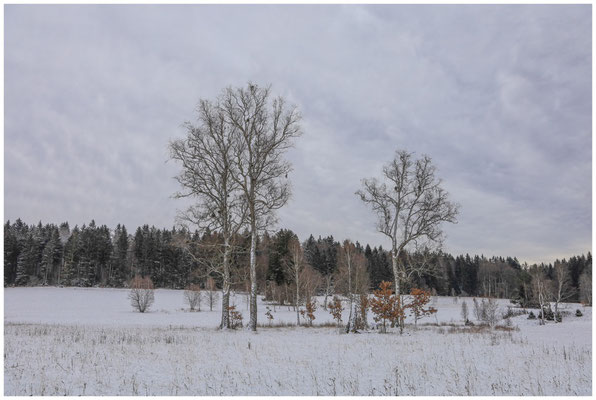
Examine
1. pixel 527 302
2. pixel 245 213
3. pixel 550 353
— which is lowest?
pixel 527 302

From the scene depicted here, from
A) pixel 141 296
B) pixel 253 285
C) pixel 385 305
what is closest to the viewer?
pixel 253 285

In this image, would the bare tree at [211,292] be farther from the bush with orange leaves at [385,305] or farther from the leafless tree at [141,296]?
the bush with orange leaves at [385,305]

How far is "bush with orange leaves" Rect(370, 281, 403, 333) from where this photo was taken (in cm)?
1788

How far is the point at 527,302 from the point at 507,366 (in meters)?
67.5

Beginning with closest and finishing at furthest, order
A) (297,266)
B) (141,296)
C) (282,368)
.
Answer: (282,368) < (297,266) < (141,296)

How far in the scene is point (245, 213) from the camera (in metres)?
19.2

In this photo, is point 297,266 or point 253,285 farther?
point 297,266

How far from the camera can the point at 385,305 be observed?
59.0 feet

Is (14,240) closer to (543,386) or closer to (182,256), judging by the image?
(182,256)

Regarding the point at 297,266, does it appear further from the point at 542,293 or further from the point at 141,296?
the point at 542,293

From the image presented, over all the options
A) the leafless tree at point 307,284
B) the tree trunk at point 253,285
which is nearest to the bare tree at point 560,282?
the leafless tree at point 307,284

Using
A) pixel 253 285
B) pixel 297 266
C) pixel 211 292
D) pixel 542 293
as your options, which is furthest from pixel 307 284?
pixel 542 293

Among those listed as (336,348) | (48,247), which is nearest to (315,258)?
(48,247)

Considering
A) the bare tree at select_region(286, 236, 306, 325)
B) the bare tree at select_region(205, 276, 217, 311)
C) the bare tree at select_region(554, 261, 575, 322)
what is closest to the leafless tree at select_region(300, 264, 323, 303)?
the bare tree at select_region(286, 236, 306, 325)
